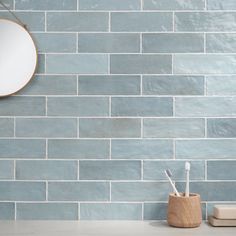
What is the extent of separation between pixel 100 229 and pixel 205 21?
2.82ft

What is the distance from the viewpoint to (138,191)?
1.70 m

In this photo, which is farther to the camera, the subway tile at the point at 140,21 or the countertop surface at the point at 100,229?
the subway tile at the point at 140,21

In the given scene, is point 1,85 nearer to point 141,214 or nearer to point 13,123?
point 13,123

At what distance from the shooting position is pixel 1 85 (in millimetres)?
1674

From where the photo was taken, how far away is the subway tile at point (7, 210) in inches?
66.5

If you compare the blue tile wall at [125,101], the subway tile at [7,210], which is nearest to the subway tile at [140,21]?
the blue tile wall at [125,101]

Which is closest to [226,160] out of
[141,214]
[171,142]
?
[171,142]

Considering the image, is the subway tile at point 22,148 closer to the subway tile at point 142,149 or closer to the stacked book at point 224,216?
the subway tile at point 142,149

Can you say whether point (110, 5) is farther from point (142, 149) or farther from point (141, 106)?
point (142, 149)

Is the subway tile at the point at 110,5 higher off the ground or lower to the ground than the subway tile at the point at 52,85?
higher

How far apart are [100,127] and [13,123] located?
1.07 feet

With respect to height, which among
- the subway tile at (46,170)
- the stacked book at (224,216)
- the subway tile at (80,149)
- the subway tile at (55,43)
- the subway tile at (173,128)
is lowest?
the stacked book at (224,216)

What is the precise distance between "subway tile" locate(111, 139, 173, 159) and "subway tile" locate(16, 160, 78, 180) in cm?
17

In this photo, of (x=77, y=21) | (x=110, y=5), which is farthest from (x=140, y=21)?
(x=77, y=21)
